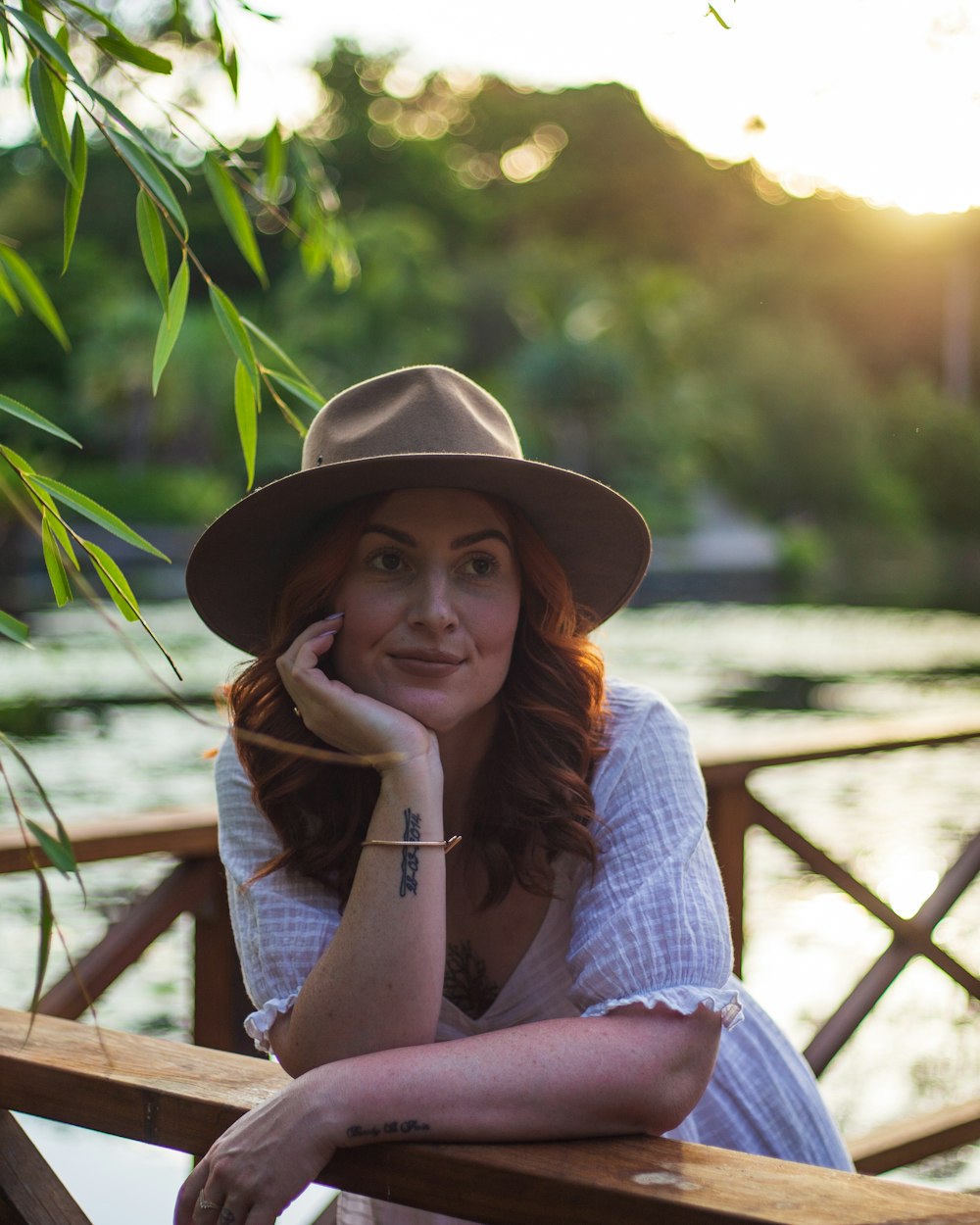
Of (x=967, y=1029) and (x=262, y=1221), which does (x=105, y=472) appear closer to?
(x=967, y=1029)

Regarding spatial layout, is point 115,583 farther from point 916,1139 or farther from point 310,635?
point 916,1139

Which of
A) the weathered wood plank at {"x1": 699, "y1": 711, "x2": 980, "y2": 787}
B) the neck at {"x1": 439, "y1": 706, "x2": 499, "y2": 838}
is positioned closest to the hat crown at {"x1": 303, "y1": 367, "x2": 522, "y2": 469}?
the neck at {"x1": 439, "y1": 706, "x2": 499, "y2": 838}

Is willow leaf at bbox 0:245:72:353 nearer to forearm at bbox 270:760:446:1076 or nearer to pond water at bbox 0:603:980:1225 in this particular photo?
pond water at bbox 0:603:980:1225

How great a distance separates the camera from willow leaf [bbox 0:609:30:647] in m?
0.96

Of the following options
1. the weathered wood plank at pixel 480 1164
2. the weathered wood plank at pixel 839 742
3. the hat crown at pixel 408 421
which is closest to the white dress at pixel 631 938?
the weathered wood plank at pixel 480 1164

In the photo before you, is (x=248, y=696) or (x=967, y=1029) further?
(x=967, y=1029)

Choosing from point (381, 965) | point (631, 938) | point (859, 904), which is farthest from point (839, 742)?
point (381, 965)

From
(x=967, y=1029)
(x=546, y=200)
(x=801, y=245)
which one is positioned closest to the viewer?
(x=967, y=1029)

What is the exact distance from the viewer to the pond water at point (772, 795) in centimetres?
404

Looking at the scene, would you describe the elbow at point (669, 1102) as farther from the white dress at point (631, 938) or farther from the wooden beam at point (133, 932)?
the wooden beam at point (133, 932)

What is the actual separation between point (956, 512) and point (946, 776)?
1806 centimetres

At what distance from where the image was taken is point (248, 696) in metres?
1.66

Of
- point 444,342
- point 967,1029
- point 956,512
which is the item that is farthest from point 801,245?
point 967,1029

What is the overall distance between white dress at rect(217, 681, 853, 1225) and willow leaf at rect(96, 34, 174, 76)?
79cm
